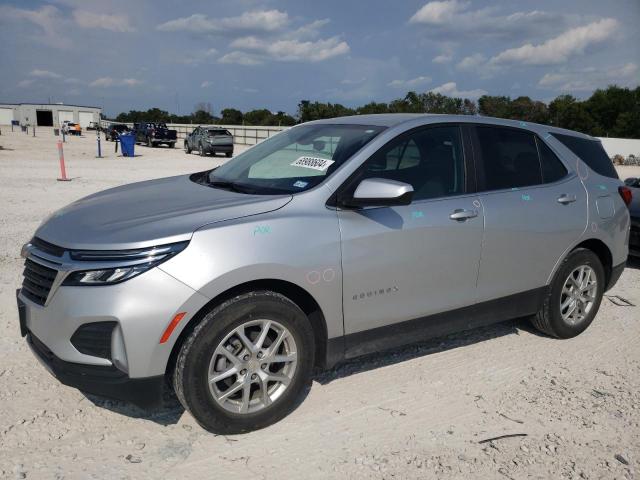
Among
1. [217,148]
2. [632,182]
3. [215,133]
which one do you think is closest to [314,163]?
[632,182]

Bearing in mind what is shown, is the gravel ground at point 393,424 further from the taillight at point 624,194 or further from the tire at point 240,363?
the taillight at point 624,194

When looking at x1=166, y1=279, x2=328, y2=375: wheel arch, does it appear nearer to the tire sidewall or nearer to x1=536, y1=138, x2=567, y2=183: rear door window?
the tire sidewall

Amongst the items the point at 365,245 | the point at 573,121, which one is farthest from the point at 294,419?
the point at 573,121

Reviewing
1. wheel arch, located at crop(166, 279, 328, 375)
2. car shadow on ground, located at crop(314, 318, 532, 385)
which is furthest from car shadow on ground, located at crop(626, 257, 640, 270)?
wheel arch, located at crop(166, 279, 328, 375)

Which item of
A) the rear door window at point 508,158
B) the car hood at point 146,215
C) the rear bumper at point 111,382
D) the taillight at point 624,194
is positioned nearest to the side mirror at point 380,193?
the car hood at point 146,215

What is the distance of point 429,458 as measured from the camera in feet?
9.58

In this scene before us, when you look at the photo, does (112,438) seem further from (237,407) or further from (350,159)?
(350,159)

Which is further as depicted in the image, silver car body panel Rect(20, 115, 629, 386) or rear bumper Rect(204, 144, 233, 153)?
rear bumper Rect(204, 144, 233, 153)

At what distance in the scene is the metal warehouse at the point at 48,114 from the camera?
10948cm

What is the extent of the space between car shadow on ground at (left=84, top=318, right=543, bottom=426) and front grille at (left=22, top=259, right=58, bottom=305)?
808 millimetres

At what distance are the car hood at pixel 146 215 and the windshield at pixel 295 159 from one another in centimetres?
23

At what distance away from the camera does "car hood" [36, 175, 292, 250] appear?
2.82m

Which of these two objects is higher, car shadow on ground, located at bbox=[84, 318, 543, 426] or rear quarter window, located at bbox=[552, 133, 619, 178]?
rear quarter window, located at bbox=[552, 133, 619, 178]

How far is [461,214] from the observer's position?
3.71 meters
